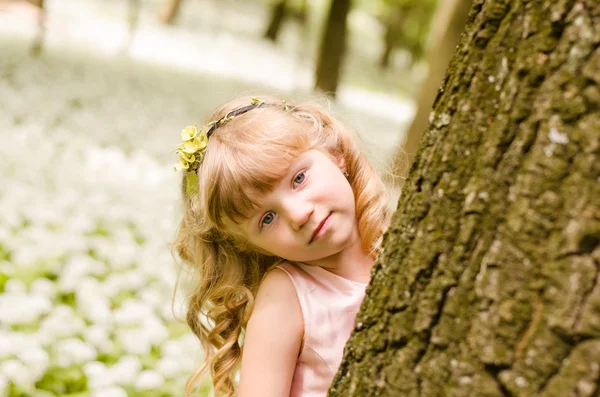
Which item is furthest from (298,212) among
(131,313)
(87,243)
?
(87,243)

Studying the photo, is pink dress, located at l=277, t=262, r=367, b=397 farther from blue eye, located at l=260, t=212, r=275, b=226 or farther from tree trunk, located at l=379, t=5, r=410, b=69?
tree trunk, located at l=379, t=5, r=410, b=69

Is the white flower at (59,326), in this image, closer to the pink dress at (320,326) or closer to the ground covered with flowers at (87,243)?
the ground covered with flowers at (87,243)

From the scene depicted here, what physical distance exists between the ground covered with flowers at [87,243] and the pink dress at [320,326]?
1.52 feet

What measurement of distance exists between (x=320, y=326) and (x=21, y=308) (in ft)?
5.14

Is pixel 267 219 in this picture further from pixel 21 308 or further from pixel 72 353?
pixel 21 308

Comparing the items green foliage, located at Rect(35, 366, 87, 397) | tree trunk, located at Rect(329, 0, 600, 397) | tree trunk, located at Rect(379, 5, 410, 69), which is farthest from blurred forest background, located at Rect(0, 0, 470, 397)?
tree trunk, located at Rect(379, 5, 410, 69)

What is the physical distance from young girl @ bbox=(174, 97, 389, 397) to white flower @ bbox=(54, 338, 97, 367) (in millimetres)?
846

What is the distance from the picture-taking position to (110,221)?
12.3ft

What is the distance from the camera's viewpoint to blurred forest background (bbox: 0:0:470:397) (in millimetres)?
2406

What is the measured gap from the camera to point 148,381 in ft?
7.79

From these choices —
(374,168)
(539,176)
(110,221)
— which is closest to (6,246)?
(110,221)

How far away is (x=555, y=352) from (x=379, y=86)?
20193 millimetres

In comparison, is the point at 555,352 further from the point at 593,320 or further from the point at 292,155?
the point at 292,155

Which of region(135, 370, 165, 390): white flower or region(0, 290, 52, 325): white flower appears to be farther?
region(0, 290, 52, 325): white flower
